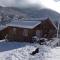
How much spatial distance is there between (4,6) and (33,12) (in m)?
0.31

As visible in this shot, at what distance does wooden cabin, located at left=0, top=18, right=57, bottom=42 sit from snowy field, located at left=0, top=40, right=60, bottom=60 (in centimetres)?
Result: 12

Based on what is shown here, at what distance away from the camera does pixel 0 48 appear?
6.59ft

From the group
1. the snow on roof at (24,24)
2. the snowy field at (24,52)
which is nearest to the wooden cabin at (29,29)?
the snow on roof at (24,24)

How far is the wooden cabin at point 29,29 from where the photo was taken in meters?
1.74

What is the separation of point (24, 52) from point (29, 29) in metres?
0.45

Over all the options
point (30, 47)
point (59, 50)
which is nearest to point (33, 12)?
point (30, 47)

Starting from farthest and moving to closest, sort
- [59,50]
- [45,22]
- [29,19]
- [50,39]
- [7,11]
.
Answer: [59,50] → [50,39] → [29,19] → [45,22] → [7,11]

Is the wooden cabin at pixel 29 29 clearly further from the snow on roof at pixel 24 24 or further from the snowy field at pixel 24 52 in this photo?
the snowy field at pixel 24 52

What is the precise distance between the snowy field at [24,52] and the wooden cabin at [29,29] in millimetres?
122

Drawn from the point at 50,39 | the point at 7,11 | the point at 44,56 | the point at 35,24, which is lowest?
the point at 44,56

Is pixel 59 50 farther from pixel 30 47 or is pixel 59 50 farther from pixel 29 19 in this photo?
pixel 29 19

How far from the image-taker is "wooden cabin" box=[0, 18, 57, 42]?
1.74 metres

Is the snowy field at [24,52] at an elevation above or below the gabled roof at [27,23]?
below

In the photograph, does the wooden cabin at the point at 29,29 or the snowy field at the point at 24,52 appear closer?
the wooden cabin at the point at 29,29
